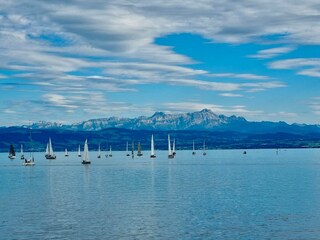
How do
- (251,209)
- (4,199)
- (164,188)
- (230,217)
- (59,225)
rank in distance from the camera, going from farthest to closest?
(164,188), (4,199), (251,209), (230,217), (59,225)

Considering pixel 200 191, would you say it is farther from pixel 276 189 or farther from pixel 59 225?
pixel 59 225

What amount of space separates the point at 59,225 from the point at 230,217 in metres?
26.5

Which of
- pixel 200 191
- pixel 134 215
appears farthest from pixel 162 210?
pixel 200 191

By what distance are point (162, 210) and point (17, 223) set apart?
1004 inches

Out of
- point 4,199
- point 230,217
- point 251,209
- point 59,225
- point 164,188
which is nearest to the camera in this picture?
point 59,225

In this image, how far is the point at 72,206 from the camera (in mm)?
102375

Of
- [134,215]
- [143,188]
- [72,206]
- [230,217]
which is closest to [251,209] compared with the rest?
[230,217]

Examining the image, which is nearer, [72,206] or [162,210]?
[162,210]

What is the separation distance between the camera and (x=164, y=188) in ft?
457

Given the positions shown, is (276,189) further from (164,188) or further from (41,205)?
(41,205)

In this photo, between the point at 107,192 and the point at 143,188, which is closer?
the point at 107,192

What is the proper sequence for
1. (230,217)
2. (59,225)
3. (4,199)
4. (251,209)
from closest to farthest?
(59,225)
(230,217)
(251,209)
(4,199)

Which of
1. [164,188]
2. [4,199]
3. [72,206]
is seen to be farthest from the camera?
[164,188]

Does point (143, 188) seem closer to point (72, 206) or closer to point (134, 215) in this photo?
point (72, 206)
